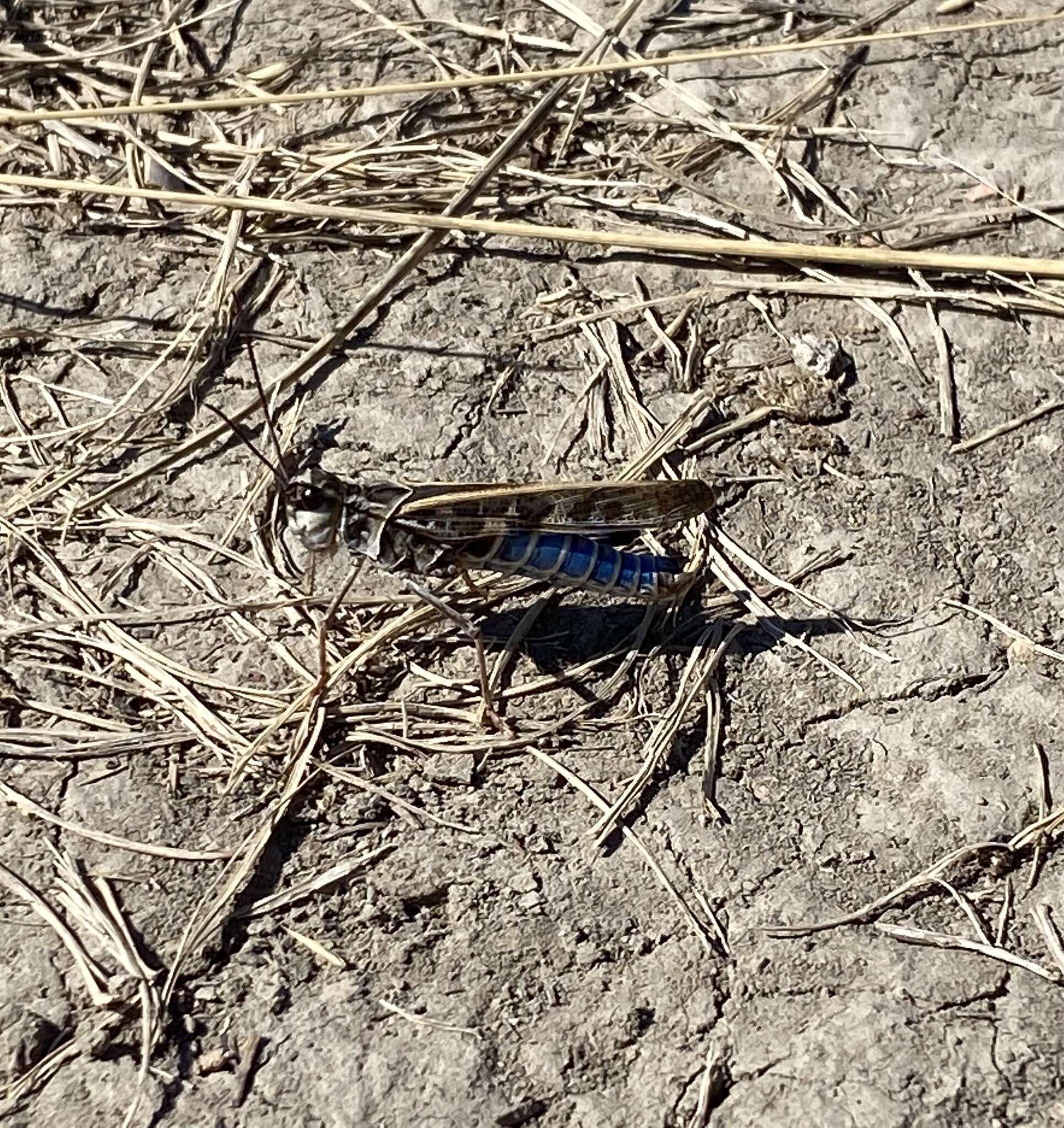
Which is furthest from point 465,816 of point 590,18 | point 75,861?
point 590,18

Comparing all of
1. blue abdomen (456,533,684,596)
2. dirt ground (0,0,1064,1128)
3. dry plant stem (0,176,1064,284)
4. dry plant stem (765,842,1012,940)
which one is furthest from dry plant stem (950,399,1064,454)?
dry plant stem (765,842,1012,940)

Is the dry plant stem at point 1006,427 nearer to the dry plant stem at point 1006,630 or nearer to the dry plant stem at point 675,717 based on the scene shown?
the dry plant stem at point 1006,630

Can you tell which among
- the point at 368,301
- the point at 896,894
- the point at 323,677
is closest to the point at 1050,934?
the point at 896,894

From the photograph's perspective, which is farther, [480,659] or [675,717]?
[675,717]

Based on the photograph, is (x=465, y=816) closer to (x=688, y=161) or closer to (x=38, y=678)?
(x=38, y=678)

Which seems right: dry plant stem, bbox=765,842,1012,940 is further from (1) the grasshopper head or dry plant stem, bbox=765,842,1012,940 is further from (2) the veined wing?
(1) the grasshopper head

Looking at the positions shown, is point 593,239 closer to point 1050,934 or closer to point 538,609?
point 538,609
